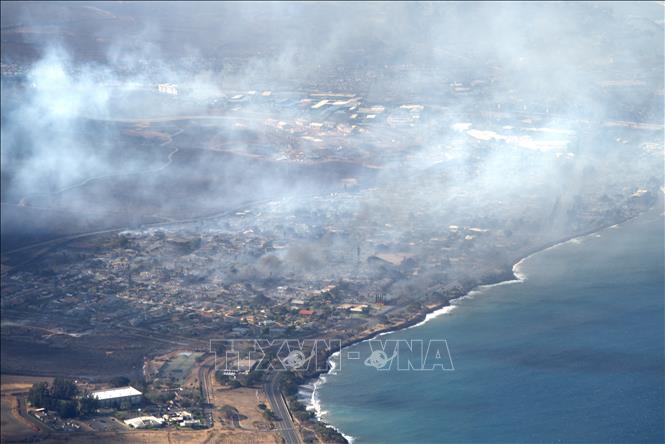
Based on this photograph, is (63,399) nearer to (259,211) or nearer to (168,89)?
(259,211)

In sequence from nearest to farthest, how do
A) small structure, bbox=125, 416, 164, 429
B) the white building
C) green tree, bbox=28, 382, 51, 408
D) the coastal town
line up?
small structure, bbox=125, 416, 164, 429, green tree, bbox=28, 382, 51, 408, the coastal town, the white building

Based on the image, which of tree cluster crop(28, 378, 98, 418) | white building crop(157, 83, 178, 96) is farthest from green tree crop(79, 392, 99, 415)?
white building crop(157, 83, 178, 96)

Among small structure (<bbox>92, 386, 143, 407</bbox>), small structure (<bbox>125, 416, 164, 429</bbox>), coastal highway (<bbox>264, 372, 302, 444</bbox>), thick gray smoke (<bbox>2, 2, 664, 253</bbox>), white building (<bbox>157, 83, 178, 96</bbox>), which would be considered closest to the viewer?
coastal highway (<bbox>264, 372, 302, 444</bbox>)

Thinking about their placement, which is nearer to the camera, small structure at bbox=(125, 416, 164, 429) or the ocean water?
the ocean water

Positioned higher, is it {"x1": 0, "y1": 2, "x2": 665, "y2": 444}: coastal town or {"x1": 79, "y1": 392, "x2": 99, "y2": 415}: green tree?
{"x1": 0, "y1": 2, "x2": 665, "y2": 444}: coastal town

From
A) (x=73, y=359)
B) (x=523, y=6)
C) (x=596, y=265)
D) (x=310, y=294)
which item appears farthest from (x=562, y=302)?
(x=523, y=6)

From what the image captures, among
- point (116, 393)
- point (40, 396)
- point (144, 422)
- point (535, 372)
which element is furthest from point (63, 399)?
point (535, 372)

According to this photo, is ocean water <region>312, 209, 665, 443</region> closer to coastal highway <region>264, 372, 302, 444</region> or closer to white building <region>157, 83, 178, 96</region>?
coastal highway <region>264, 372, 302, 444</region>
